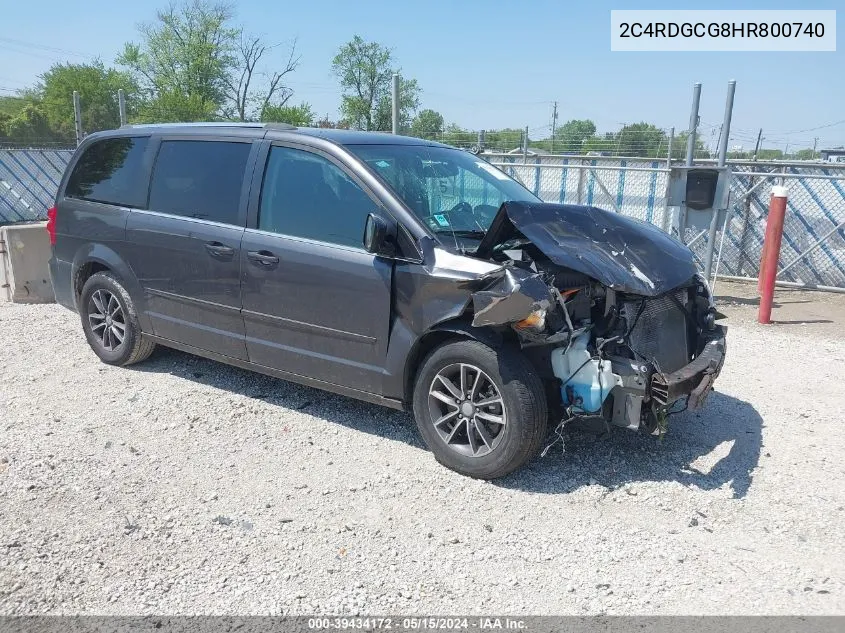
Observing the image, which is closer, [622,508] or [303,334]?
[622,508]

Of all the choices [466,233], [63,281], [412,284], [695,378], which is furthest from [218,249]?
[695,378]

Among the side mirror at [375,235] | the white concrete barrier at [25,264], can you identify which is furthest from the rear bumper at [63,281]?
the side mirror at [375,235]

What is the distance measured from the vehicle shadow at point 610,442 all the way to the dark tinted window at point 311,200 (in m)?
1.34

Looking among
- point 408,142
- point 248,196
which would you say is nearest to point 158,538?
point 248,196

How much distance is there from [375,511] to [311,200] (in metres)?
2.04

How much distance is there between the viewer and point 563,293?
13.1ft

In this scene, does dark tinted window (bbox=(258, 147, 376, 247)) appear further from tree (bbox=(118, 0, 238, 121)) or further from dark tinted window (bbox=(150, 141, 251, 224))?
tree (bbox=(118, 0, 238, 121))

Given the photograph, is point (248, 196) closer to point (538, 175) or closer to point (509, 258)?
point (509, 258)

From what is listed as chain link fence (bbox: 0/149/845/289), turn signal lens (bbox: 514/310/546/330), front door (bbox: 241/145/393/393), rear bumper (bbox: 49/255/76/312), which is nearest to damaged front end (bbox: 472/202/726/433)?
turn signal lens (bbox: 514/310/546/330)

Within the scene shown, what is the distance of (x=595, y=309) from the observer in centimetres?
411

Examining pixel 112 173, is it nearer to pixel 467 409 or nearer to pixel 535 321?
pixel 467 409

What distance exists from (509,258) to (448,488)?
1360 millimetres

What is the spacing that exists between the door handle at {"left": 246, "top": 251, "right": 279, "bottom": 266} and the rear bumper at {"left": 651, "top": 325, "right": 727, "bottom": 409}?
97.3 inches

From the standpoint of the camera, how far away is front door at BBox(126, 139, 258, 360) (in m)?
4.93
